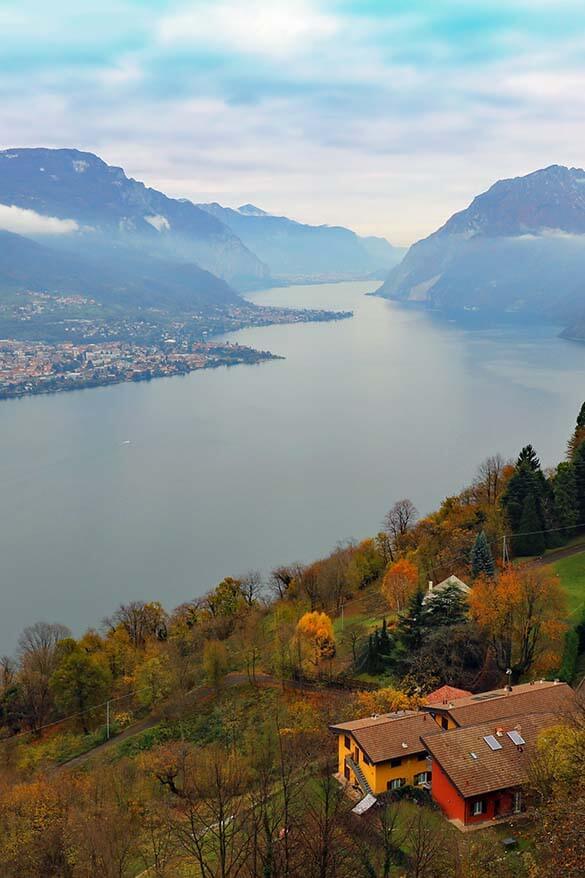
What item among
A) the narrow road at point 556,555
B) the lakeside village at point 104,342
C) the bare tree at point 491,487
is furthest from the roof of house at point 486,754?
the lakeside village at point 104,342

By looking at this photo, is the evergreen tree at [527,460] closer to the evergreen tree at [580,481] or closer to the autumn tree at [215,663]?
the evergreen tree at [580,481]

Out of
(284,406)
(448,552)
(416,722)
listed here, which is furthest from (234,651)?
(284,406)

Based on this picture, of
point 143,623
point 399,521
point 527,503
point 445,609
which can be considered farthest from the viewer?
point 399,521

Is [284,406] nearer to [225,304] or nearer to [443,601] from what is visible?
[443,601]

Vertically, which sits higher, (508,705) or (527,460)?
(527,460)

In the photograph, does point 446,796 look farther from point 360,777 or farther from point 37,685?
point 37,685

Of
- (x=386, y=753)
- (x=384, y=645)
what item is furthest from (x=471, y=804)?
(x=384, y=645)

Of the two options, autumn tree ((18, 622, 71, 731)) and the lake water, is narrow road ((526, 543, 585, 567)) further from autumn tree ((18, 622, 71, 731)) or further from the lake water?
autumn tree ((18, 622, 71, 731))
